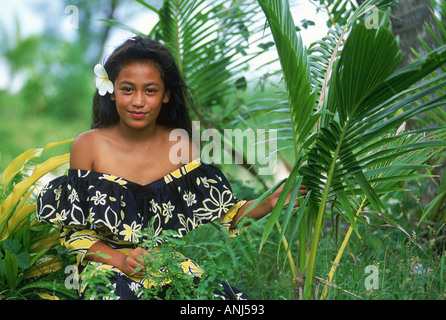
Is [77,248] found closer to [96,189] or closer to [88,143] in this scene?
[96,189]

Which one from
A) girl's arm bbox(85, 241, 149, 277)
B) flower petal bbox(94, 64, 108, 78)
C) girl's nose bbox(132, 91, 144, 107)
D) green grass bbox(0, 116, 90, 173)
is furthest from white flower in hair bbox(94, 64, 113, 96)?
green grass bbox(0, 116, 90, 173)

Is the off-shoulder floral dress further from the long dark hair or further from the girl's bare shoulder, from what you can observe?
the long dark hair

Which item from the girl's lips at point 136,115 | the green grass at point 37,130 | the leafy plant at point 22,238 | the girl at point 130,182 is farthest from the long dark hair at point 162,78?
A: the green grass at point 37,130

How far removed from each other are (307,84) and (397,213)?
1.30 m

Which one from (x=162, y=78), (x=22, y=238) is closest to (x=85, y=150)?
(x=162, y=78)

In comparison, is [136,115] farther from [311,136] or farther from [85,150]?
[311,136]

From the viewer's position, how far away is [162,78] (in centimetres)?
171

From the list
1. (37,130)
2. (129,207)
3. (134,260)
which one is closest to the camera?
(134,260)

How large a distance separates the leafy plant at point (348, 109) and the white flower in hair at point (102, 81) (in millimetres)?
566

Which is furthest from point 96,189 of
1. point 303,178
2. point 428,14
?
point 428,14

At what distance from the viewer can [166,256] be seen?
4.62ft

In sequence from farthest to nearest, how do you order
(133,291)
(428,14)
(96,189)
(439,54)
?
(428,14) < (96,189) < (133,291) < (439,54)

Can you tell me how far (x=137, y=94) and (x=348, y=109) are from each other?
0.66 meters

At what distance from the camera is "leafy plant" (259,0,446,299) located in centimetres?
117
